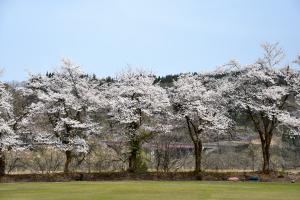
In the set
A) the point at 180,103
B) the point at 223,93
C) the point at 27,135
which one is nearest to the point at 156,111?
the point at 180,103

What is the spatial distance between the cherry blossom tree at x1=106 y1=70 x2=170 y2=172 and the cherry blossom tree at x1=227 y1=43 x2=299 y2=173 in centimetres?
622

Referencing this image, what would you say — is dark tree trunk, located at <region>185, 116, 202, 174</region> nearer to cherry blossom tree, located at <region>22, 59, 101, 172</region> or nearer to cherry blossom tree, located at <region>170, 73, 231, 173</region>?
cherry blossom tree, located at <region>170, 73, 231, 173</region>

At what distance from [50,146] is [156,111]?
9180mm

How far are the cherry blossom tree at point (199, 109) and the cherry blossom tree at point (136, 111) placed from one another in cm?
135

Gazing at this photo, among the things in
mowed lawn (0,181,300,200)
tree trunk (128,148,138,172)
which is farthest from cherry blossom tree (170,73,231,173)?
mowed lawn (0,181,300,200)

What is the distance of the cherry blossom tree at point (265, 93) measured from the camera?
36.2 m

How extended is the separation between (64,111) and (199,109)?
10.9 meters

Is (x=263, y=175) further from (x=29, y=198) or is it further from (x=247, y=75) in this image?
(x=29, y=198)

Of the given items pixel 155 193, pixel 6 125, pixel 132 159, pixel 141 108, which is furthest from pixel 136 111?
pixel 155 193

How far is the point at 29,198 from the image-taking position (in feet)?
67.1

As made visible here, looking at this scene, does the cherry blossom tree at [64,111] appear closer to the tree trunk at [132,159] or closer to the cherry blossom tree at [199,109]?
the tree trunk at [132,159]

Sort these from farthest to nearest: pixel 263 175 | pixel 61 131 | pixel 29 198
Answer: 1. pixel 61 131
2. pixel 263 175
3. pixel 29 198

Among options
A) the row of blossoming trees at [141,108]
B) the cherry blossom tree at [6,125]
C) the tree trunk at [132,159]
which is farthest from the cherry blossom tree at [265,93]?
the cherry blossom tree at [6,125]

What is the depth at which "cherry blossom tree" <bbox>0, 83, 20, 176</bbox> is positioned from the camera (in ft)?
119
